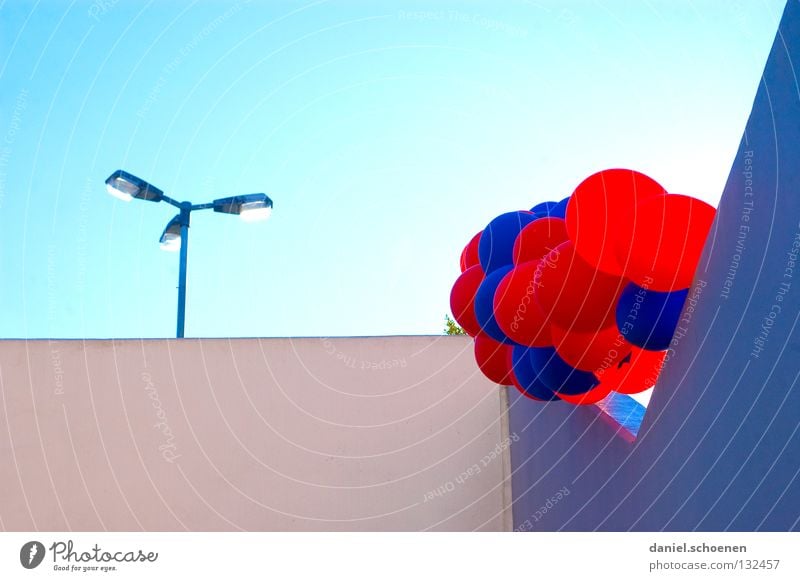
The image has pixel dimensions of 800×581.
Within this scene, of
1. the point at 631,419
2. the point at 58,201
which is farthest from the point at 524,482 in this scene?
the point at 58,201

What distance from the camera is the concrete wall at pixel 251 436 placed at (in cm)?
625

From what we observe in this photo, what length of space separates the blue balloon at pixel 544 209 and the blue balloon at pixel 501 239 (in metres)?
0.05

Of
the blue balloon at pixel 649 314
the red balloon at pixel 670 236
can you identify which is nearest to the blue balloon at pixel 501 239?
the blue balloon at pixel 649 314

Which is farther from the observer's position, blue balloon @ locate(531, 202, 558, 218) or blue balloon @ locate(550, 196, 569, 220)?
blue balloon @ locate(531, 202, 558, 218)

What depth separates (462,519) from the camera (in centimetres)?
638

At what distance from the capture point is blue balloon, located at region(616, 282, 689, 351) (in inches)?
110

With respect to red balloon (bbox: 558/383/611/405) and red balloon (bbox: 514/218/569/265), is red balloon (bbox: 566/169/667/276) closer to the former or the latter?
red balloon (bbox: 514/218/569/265)

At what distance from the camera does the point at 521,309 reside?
3203 millimetres

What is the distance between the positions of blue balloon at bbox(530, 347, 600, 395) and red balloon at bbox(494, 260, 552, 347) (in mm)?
84

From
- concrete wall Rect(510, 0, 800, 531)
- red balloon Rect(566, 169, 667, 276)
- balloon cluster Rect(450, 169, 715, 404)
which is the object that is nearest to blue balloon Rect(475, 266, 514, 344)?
balloon cluster Rect(450, 169, 715, 404)

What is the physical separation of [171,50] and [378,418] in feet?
11.1

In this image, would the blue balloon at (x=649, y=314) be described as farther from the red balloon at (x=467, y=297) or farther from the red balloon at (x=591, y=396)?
the red balloon at (x=467, y=297)

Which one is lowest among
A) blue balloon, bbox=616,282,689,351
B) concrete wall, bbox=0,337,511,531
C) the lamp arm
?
concrete wall, bbox=0,337,511,531

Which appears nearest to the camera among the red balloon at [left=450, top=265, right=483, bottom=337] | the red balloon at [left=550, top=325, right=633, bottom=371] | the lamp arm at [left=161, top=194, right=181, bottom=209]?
the red balloon at [left=550, top=325, right=633, bottom=371]
